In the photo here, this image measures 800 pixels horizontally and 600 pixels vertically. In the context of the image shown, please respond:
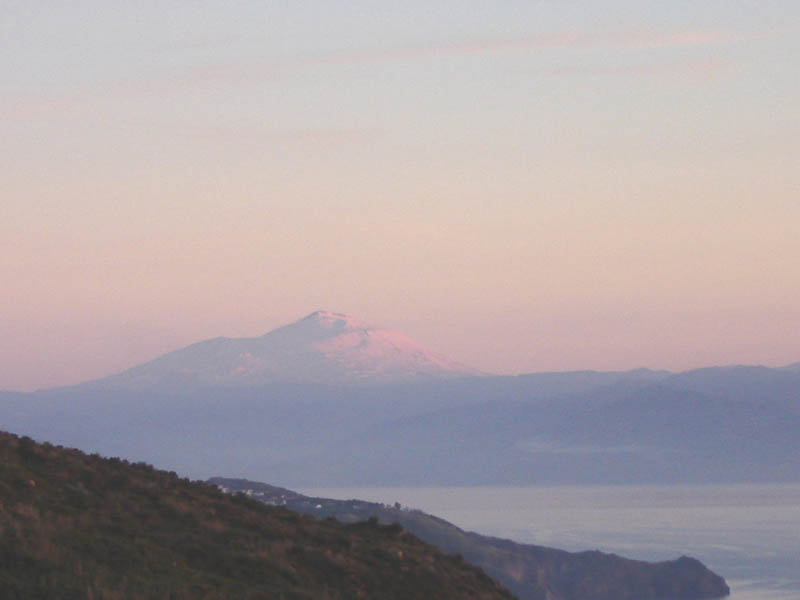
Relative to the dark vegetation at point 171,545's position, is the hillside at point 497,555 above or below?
above

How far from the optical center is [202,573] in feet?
73.6

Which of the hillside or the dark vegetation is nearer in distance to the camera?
the dark vegetation

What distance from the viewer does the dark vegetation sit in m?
20.0

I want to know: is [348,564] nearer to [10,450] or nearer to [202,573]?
[202,573]

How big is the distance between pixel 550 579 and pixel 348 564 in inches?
6889

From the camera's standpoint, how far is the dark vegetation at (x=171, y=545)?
20000 millimetres

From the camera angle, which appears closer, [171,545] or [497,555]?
[171,545]

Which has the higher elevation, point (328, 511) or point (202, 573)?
point (328, 511)

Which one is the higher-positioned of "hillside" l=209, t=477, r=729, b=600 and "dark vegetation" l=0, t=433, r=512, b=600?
"hillside" l=209, t=477, r=729, b=600

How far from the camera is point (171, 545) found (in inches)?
957

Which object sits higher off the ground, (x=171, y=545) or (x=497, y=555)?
(x=497, y=555)

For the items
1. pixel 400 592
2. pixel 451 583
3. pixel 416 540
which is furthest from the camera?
pixel 416 540

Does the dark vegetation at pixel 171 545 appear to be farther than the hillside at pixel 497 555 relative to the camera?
Answer: No

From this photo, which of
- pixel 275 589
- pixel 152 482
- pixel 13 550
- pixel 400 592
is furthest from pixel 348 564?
pixel 13 550
